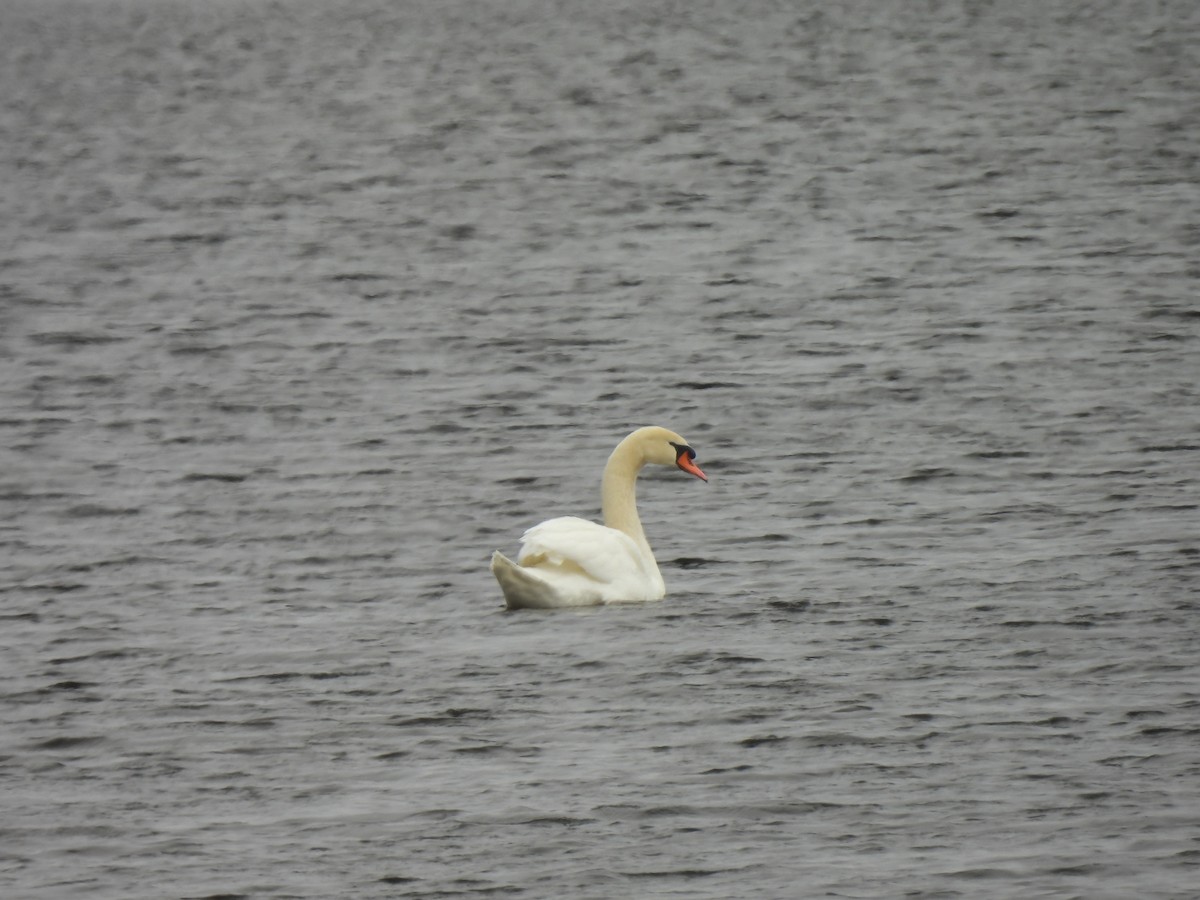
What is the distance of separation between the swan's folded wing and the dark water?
314mm

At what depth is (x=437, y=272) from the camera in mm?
27625

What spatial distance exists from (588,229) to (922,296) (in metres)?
6.95

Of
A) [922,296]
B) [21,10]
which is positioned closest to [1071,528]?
[922,296]

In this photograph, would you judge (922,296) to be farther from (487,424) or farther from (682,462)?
(682,462)

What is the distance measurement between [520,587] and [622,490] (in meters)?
1.32

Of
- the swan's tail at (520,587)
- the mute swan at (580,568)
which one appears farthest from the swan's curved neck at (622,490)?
the swan's tail at (520,587)

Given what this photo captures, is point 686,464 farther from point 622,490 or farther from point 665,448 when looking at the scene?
point 622,490

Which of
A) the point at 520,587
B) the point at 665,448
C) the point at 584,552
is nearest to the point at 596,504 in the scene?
the point at 665,448

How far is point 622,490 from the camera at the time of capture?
1480 centimetres

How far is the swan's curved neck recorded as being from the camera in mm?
14672

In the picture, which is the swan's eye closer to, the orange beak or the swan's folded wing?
the orange beak

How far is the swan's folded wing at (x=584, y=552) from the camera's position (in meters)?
14.0

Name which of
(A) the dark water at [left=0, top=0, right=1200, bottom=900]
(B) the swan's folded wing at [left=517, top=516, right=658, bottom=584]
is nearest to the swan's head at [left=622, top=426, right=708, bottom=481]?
(A) the dark water at [left=0, top=0, right=1200, bottom=900]

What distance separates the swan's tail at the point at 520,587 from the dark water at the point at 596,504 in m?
0.20
